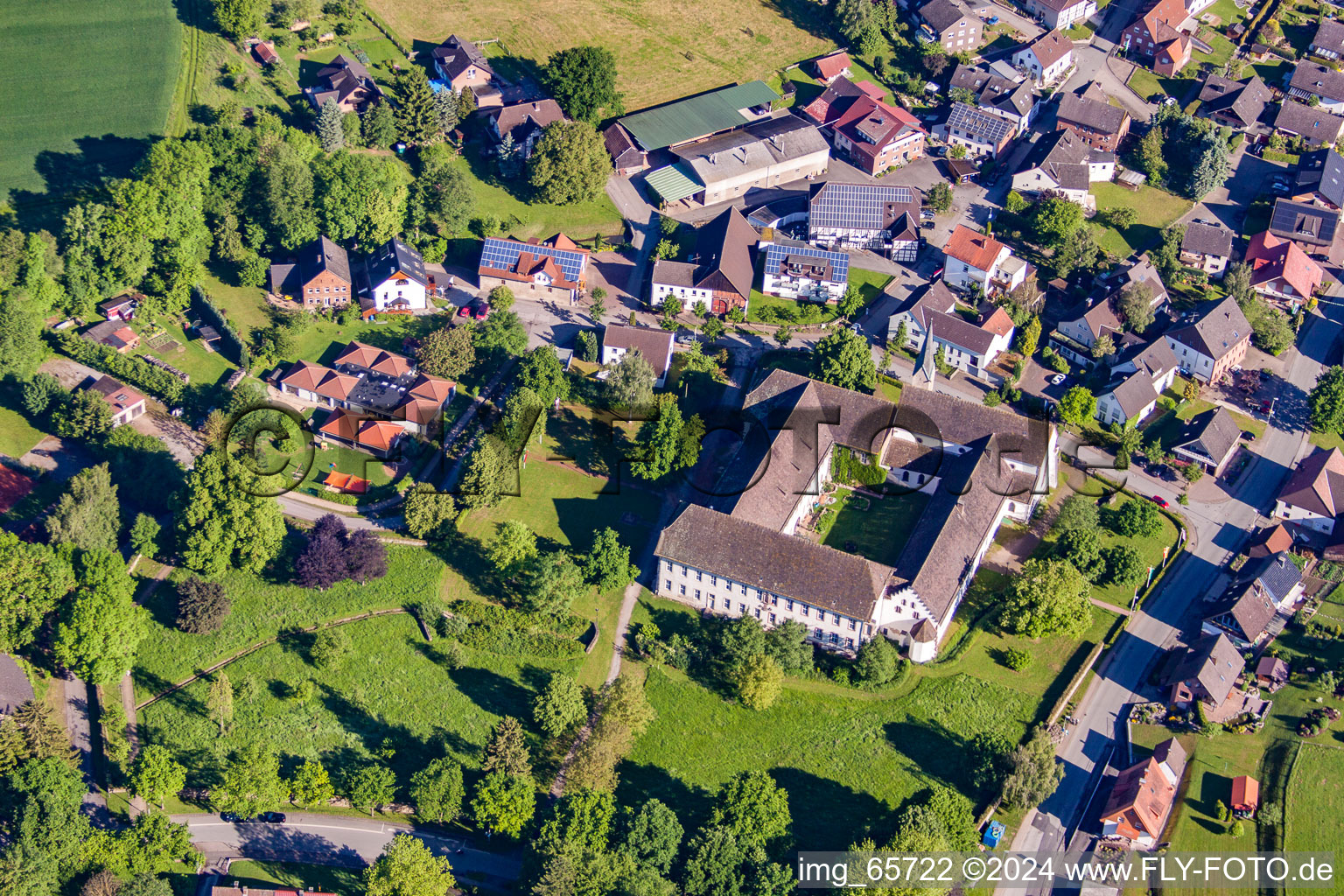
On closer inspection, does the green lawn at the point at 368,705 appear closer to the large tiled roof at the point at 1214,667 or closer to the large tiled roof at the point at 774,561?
the large tiled roof at the point at 774,561

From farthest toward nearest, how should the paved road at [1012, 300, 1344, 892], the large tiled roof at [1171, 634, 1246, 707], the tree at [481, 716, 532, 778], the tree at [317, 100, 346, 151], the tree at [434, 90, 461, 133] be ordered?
the tree at [434, 90, 461, 133]
the tree at [317, 100, 346, 151]
the large tiled roof at [1171, 634, 1246, 707]
the paved road at [1012, 300, 1344, 892]
the tree at [481, 716, 532, 778]

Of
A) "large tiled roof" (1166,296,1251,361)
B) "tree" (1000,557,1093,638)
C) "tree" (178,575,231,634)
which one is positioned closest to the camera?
"tree" (178,575,231,634)

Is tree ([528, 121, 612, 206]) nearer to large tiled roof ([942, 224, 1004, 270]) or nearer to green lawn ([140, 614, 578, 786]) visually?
large tiled roof ([942, 224, 1004, 270])

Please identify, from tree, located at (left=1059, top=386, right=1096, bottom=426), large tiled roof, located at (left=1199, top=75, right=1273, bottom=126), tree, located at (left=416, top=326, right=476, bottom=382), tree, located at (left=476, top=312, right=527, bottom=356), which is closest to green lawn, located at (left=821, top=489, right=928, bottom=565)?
tree, located at (left=1059, top=386, right=1096, bottom=426)

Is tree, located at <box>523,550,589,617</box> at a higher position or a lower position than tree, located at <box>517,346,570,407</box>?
lower

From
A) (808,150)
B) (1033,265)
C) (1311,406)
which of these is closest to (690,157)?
(808,150)

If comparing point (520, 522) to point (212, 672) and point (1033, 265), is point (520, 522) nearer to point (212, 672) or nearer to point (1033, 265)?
point (212, 672)
